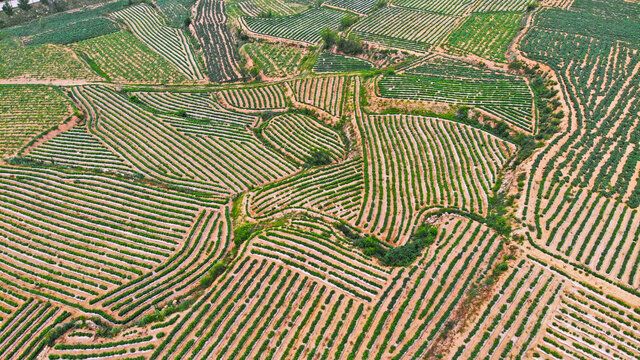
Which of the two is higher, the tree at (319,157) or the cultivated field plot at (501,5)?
the cultivated field plot at (501,5)

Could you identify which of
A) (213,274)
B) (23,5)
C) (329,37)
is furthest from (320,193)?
(23,5)

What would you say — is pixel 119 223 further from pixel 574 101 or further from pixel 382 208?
pixel 574 101

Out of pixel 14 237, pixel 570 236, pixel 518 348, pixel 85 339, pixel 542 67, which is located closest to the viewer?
pixel 518 348

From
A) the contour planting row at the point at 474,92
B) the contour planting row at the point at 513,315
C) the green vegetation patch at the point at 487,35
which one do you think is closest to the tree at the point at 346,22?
the green vegetation patch at the point at 487,35

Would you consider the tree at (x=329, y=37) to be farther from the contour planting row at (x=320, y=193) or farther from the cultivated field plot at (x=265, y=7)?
the contour planting row at (x=320, y=193)

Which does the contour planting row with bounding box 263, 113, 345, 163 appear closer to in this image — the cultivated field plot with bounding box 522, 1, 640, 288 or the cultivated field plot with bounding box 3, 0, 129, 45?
the cultivated field plot with bounding box 522, 1, 640, 288

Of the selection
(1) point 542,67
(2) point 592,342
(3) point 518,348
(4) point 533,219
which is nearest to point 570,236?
(4) point 533,219
